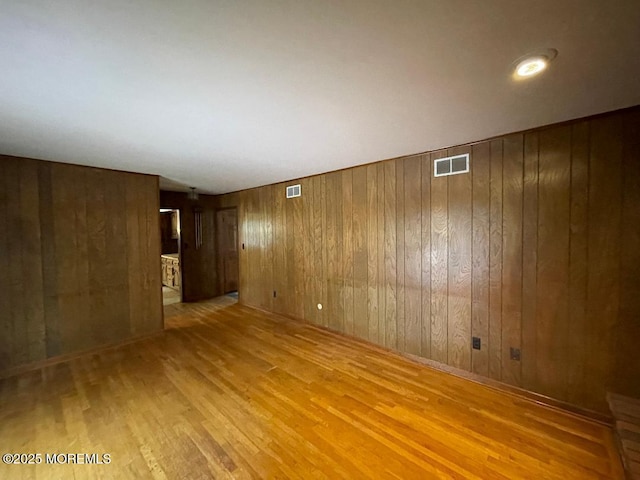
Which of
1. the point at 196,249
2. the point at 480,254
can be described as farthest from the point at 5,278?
the point at 480,254

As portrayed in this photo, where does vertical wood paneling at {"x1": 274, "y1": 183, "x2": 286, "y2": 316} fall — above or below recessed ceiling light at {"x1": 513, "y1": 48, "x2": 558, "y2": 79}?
below

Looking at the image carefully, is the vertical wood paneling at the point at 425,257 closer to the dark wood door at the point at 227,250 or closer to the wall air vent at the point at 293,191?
the wall air vent at the point at 293,191

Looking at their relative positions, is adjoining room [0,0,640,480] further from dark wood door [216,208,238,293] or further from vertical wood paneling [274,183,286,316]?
dark wood door [216,208,238,293]

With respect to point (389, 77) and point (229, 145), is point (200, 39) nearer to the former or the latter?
point (389, 77)

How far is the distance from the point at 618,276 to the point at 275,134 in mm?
2930

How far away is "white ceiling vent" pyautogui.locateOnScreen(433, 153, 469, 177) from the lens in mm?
2561

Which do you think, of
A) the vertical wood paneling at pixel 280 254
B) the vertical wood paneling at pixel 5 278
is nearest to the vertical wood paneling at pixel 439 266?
the vertical wood paneling at pixel 280 254

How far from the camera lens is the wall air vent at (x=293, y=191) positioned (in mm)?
4195

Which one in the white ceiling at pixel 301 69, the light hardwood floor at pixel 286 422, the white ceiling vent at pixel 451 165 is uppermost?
the white ceiling at pixel 301 69

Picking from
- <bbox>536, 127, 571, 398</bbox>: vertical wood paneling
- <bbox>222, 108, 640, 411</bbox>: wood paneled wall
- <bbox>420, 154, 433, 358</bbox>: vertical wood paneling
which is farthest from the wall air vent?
<bbox>536, 127, 571, 398</bbox>: vertical wood paneling

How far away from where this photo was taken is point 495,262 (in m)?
2.42

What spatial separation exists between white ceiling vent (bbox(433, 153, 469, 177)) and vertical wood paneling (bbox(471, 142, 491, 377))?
7 centimetres

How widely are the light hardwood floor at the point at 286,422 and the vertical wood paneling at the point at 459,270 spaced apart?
316mm

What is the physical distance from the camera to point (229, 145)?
251cm
